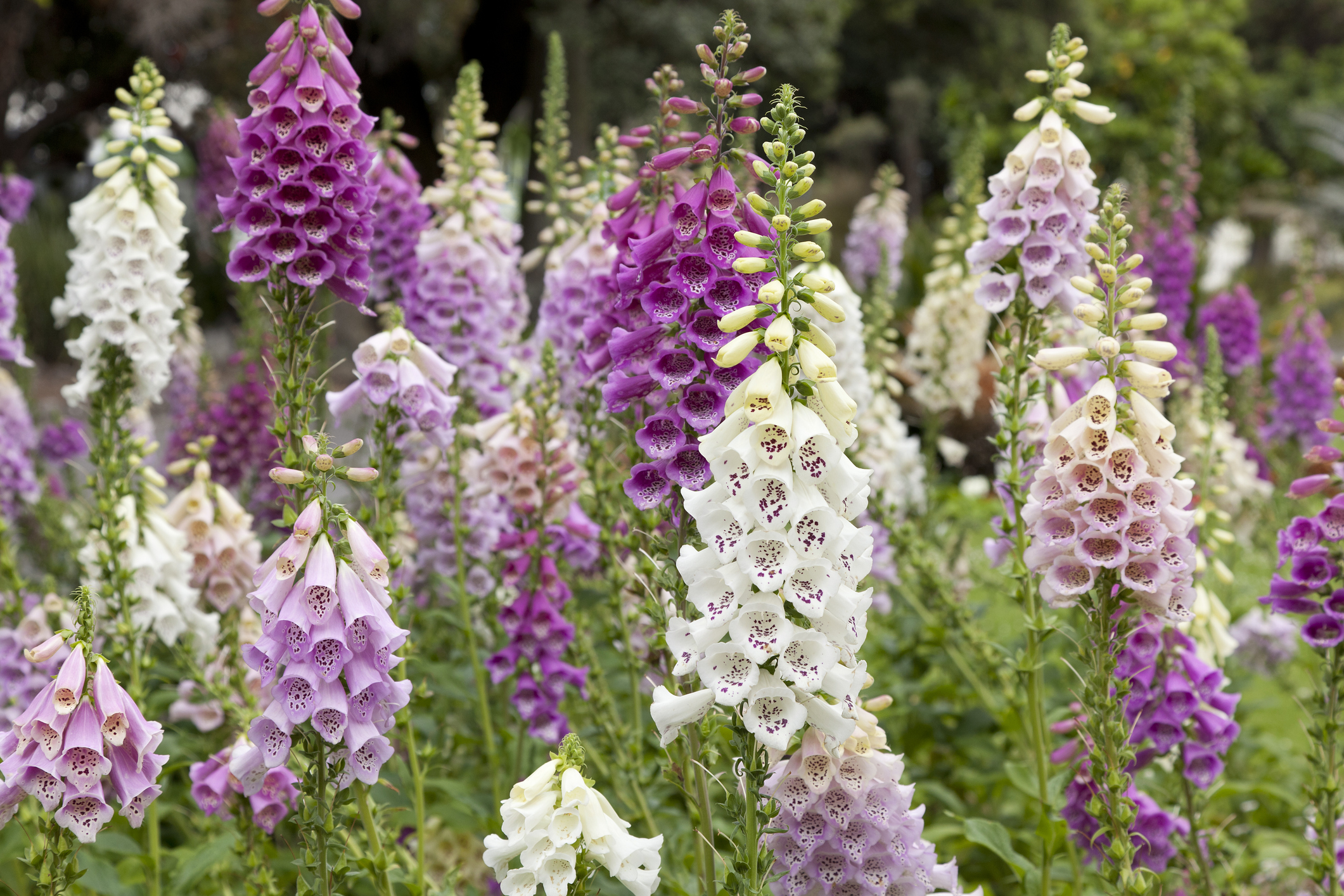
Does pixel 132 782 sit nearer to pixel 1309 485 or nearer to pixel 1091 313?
pixel 1091 313

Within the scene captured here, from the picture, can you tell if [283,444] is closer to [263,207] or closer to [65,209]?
[263,207]

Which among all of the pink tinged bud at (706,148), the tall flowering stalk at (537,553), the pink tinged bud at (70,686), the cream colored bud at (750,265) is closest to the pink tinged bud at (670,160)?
the pink tinged bud at (706,148)

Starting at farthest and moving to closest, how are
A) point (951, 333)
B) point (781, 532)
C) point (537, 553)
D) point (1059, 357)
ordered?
point (951, 333), point (537, 553), point (1059, 357), point (781, 532)

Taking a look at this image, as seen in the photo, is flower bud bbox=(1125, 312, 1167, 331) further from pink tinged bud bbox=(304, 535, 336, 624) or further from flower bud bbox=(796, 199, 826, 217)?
pink tinged bud bbox=(304, 535, 336, 624)

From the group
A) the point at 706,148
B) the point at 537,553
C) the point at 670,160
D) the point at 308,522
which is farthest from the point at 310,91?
the point at 537,553

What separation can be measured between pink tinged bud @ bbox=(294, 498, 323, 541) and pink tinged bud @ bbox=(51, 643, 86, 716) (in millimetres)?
539

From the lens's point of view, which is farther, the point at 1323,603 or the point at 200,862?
the point at 200,862

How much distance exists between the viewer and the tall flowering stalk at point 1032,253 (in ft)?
11.3

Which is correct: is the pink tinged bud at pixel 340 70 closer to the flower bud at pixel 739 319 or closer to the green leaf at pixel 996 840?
the flower bud at pixel 739 319

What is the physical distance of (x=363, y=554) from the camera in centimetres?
247

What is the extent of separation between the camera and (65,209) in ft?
69.2

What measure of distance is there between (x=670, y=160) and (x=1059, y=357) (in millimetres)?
1150

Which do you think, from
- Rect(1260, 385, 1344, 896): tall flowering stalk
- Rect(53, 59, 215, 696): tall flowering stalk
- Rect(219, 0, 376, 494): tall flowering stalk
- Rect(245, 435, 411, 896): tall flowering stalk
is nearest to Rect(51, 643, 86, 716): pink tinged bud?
Rect(245, 435, 411, 896): tall flowering stalk

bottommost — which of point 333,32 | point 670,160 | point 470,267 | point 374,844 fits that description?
point 374,844
